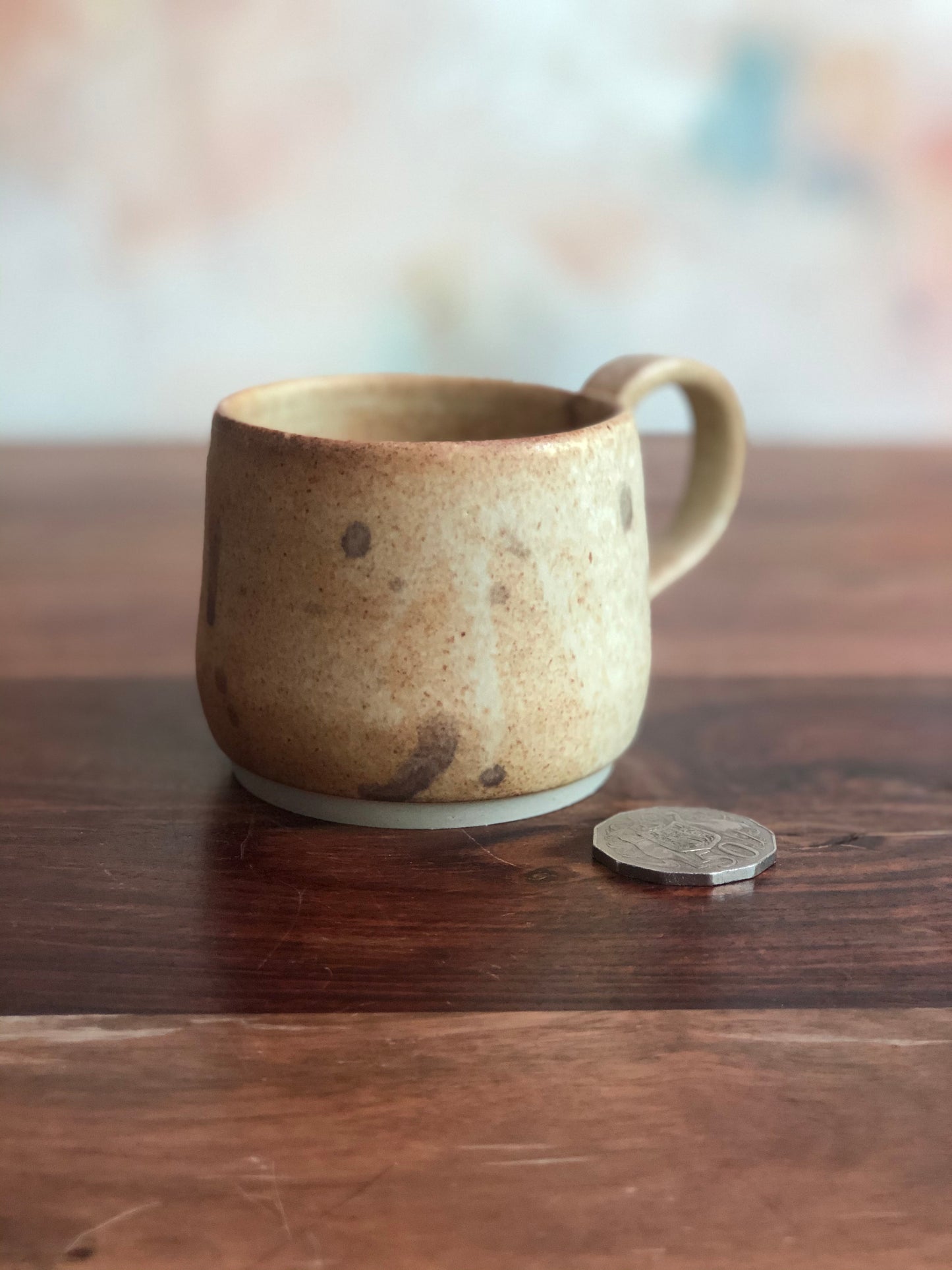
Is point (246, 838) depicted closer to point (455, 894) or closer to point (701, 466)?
point (455, 894)

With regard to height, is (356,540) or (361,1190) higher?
(356,540)

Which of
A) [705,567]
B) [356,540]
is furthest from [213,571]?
[705,567]

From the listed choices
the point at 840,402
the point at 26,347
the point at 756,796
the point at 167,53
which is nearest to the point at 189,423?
the point at 26,347

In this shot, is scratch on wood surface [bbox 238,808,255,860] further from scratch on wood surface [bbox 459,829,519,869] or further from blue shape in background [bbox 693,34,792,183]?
blue shape in background [bbox 693,34,792,183]

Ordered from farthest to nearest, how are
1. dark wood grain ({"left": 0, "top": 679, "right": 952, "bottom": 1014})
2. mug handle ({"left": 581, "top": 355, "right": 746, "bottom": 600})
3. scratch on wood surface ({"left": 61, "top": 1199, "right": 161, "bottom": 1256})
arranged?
mug handle ({"left": 581, "top": 355, "right": 746, "bottom": 600})
dark wood grain ({"left": 0, "top": 679, "right": 952, "bottom": 1014})
scratch on wood surface ({"left": 61, "top": 1199, "right": 161, "bottom": 1256})

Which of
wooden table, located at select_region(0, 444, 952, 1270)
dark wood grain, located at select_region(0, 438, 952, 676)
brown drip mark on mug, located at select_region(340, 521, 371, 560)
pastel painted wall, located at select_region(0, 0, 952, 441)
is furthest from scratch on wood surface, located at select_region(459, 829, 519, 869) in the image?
pastel painted wall, located at select_region(0, 0, 952, 441)

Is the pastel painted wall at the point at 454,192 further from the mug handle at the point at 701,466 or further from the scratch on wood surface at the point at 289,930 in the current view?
the scratch on wood surface at the point at 289,930

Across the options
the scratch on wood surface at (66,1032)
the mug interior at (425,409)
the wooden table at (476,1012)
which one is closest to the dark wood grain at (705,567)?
the wooden table at (476,1012)
